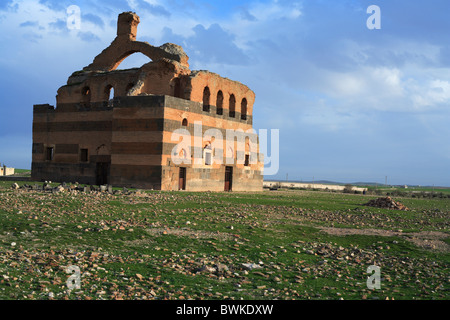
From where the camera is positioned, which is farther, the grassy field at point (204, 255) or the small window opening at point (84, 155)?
the small window opening at point (84, 155)

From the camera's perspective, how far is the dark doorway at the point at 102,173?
3306 centimetres

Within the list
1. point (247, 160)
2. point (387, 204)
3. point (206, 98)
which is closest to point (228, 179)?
point (247, 160)

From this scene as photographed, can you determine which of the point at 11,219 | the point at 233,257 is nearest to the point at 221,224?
the point at 233,257

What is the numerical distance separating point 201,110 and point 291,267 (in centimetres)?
2472

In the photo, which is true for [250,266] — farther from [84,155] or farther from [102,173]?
[84,155]

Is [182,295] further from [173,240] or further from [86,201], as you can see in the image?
[86,201]

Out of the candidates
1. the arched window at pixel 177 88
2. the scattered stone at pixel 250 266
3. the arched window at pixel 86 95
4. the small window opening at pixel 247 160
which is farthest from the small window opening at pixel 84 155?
the scattered stone at pixel 250 266

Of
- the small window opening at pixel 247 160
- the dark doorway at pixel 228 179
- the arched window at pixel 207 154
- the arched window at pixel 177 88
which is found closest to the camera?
the arched window at pixel 207 154

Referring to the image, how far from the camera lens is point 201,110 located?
107ft

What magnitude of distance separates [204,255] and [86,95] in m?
30.4

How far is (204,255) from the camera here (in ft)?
30.8

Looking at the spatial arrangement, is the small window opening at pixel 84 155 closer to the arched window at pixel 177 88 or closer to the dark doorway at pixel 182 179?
the arched window at pixel 177 88

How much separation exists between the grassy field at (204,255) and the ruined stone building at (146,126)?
13716 millimetres
